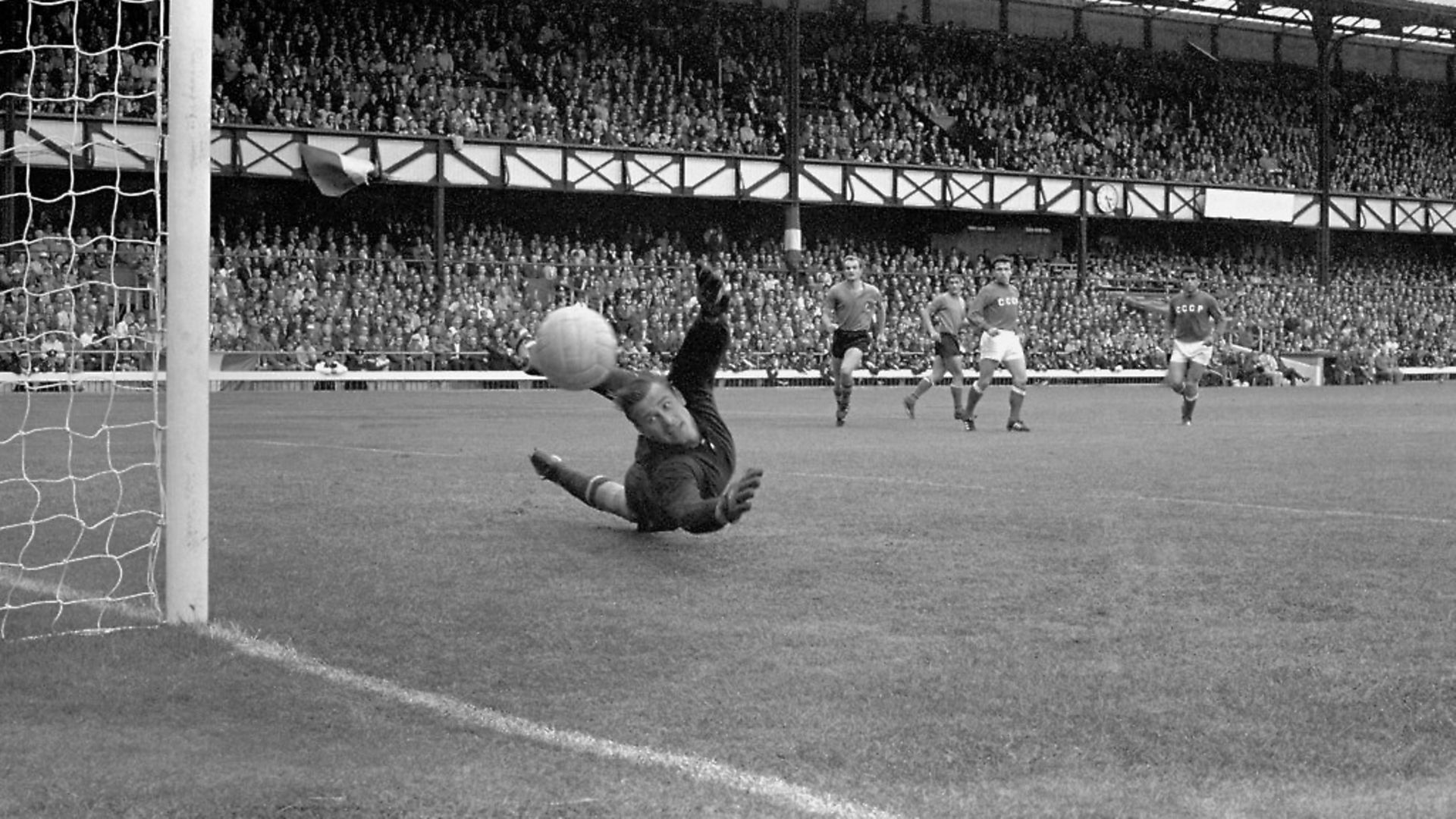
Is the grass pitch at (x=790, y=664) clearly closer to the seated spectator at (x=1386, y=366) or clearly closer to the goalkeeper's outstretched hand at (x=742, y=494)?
the goalkeeper's outstretched hand at (x=742, y=494)

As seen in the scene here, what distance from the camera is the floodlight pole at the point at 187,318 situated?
577 cm

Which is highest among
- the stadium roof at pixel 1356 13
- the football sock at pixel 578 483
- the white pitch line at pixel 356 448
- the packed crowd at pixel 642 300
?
the stadium roof at pixel 1356 13

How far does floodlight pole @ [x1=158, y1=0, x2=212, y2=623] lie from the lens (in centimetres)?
577

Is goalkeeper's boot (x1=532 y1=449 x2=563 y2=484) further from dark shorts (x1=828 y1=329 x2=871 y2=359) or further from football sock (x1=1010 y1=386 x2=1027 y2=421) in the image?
dark shorts (x1=828 y1=329 x2=871 y2=359)

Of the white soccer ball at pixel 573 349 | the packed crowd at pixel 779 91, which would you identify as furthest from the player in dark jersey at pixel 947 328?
the packed crowd at pixel 779 91

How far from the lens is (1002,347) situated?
19703 millimetres

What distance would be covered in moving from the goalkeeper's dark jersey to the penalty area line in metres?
2.57

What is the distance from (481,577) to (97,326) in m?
22.2

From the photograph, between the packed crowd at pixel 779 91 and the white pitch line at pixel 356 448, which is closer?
the white pitch line at pixel 356 448

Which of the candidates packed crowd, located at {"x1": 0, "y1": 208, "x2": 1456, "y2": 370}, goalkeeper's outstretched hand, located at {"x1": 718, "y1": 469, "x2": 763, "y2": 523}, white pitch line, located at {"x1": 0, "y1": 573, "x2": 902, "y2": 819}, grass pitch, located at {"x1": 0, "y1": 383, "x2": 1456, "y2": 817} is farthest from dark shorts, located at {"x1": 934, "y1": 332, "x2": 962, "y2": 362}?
white pitch line, located at {"x1": 0, "y1": 573, "x2": 902, "y2": 819}

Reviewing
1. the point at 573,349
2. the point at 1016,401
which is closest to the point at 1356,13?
the point at 1016,401

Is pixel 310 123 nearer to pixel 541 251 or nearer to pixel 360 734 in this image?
pixel 541 251

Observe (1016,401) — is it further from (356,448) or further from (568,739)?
(568,739)

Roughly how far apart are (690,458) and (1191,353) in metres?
14.6
